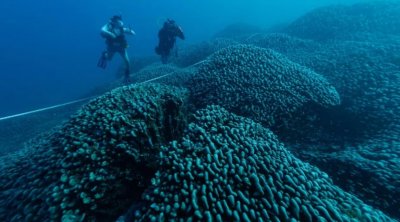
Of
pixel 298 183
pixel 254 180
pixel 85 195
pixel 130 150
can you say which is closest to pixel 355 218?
pixel 298 183

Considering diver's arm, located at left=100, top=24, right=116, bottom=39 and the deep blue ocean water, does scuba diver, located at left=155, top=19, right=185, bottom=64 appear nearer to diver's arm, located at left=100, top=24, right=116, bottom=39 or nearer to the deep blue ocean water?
diver's arm, located at left=100, top=24, right=116, bottom=39

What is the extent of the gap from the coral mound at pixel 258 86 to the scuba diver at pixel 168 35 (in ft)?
14.9

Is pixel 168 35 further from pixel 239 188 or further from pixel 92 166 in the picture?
pixel 239 188

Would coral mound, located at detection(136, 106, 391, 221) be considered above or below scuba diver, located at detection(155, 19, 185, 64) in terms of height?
below

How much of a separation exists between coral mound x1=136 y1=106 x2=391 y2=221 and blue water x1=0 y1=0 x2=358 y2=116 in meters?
40.0

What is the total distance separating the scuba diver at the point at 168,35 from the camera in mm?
9492

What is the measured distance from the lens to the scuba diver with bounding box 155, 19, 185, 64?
31.1 ft

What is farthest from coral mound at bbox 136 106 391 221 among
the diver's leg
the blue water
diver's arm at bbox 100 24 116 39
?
the blue water

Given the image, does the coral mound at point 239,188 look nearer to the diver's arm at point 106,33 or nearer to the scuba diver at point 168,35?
the diver's arm at point 106,33

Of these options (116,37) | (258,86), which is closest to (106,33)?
(116,37)

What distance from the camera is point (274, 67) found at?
5328mm

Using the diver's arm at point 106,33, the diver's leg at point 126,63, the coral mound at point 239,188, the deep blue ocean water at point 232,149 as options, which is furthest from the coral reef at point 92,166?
the diver's arm at point 106,33

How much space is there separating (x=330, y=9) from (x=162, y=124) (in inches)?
576

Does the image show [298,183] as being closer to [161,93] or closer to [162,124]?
[162,124]
